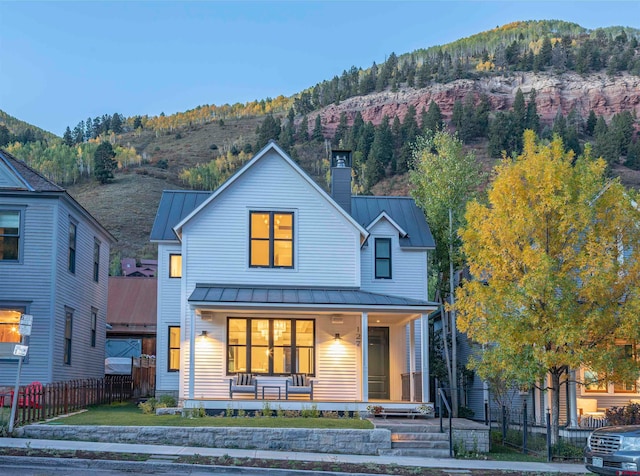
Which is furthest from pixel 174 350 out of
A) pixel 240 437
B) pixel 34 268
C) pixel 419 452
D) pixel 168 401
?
pixel 419 452

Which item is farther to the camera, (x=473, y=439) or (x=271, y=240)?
(x=271, y=240)

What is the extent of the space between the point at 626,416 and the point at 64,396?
15370 millimetres

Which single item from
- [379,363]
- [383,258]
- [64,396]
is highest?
[383,258]

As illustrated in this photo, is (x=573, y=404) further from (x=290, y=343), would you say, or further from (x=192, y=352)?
(x=192, y=352)

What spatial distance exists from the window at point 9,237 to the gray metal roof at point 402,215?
11.6 meters

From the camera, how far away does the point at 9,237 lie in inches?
967

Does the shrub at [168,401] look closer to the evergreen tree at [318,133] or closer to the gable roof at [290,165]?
the gable roof at [290,165]

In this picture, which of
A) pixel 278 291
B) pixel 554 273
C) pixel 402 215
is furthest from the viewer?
pixel 402 215

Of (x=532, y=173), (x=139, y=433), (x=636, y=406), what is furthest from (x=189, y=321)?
(x=636, y=406)

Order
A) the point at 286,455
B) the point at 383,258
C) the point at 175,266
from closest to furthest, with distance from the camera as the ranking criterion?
the point at 286,455 → the point at 175,266 → the point at 383,258

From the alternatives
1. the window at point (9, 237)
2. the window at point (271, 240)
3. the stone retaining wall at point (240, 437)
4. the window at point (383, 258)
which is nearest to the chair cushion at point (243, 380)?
the window at point (271, 240)

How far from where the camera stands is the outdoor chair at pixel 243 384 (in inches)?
884

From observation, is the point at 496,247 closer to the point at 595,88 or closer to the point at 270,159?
the point at 270,159

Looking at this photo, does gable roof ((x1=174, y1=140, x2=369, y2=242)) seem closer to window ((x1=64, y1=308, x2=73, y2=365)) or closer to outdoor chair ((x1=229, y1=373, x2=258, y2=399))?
outdoor chair ((x1=229, y1=373, x2=258, y2=399))
